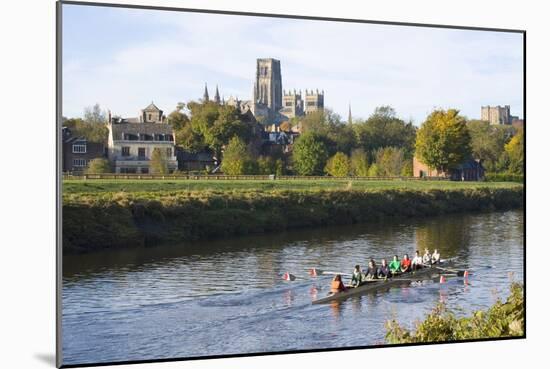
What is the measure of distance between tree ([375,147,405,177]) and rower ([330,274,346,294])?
1.56 meters

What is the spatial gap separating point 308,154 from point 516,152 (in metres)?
2.98

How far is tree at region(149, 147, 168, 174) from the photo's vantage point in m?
12.3

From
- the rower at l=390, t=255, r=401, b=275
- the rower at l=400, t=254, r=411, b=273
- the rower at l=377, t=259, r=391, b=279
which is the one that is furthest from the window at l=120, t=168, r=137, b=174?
the rower at l=400, t=254, r=411, b=273

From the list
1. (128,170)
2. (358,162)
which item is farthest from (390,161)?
(128,170)

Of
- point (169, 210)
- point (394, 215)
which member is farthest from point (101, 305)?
point (394, 215)

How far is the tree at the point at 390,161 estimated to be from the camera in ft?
43.8

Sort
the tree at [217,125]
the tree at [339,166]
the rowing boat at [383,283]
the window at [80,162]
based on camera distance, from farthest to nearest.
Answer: the tree at [339,166]
the rowing boat at [383,283]
the tree at [217,125]
the window at [80,162]

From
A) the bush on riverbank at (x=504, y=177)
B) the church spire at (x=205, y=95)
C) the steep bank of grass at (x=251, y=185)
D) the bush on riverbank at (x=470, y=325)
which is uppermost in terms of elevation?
the church spire at (x=205, y=95)

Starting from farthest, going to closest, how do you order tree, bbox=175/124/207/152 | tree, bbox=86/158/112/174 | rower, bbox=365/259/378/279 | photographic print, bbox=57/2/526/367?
rower, bbox=365/259/378/279
tree, bbox=175/124/207/152
tree, bbox=86/158/112/174
photographic print, bbox=57/2/526/367

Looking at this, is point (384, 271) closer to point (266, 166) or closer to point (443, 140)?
point (443, 140)

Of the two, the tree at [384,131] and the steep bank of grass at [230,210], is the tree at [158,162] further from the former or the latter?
the tree at [384,131]

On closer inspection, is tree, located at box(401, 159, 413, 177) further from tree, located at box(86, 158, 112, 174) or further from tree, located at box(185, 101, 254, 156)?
tree, located at box(86, 158, 112, 174)

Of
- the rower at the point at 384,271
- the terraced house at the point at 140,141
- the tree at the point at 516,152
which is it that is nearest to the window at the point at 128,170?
the terraced house at the point at 140,141

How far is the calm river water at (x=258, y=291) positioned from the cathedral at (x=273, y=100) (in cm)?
158
